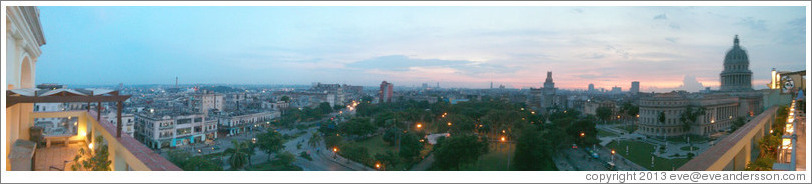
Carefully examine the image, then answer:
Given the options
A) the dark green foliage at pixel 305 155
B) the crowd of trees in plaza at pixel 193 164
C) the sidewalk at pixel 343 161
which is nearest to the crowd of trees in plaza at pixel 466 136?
the sidewalk at pixel 343 161

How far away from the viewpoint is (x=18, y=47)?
3369 mm

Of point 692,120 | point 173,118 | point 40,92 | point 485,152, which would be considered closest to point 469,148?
point 485,152

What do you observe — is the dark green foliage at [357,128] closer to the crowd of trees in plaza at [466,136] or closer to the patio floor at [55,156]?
the crowd of trees in plaza at [466,136]

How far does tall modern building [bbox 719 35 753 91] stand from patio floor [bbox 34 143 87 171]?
30.7m

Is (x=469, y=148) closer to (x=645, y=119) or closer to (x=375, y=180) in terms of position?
(x=375, y=180)

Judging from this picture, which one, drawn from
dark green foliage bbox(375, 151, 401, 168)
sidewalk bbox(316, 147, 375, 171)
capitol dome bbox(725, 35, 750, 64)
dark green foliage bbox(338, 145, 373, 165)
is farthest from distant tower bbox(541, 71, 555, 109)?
dark green foliage bbox(375, 151, 401, 168)

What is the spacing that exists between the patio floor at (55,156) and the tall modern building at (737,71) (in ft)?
101

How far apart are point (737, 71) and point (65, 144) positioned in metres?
31.4

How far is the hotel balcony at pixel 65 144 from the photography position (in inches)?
86.4

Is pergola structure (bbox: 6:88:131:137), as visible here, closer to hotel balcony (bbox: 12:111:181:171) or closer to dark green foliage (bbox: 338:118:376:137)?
hotel balcony (bbox: 12:111:181:171)

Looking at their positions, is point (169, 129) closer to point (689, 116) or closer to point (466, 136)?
point (466, 136)

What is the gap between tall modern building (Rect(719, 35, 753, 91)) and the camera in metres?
23.8

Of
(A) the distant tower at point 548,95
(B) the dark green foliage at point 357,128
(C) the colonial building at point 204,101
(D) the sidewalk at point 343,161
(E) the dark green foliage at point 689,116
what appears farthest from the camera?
(A) the distant tower at point 548,95

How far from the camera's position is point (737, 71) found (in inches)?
949
